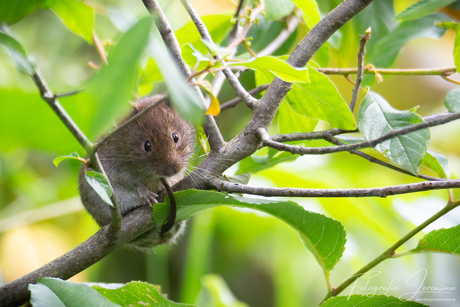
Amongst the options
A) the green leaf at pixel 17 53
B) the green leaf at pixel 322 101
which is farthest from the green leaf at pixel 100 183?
the green leaf at pixel 322 101

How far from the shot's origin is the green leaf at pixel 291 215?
1038 millimetres

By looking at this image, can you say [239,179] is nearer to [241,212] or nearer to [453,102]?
[453,102]

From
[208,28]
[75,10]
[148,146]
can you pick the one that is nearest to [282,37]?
[208,28]

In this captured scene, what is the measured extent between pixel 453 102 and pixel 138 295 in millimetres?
965

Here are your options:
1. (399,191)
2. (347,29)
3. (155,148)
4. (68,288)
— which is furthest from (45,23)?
(399,191)

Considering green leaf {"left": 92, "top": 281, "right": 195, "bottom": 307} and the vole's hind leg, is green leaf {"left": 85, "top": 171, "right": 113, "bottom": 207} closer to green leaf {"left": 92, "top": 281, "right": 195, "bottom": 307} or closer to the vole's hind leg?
green leaf {"left": 92, "top": 281, "right": 195, "bottom": 307}

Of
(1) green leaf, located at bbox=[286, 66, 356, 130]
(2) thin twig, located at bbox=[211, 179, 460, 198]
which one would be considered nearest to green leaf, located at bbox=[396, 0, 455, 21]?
(1) green leaf, located at bbox=[286, 66, 356, 130]

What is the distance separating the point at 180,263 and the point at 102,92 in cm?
408

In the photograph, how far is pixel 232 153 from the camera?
116 cm

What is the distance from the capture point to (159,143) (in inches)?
68.4

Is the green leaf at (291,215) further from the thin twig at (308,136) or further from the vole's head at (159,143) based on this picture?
the vole's head at (159,143)

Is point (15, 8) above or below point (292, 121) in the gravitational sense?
above

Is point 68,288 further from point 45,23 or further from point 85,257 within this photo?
point 45,23

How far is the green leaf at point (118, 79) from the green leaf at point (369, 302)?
0.82 meters
